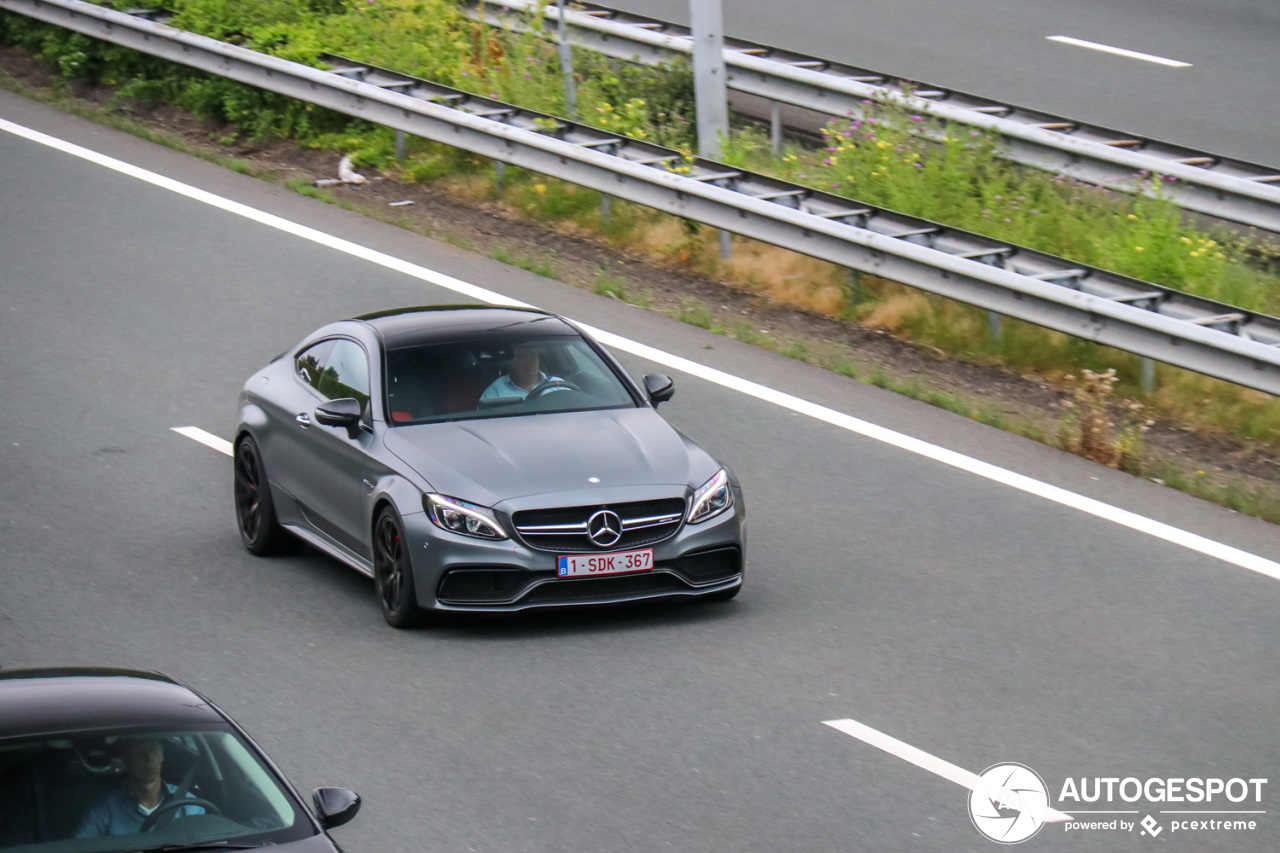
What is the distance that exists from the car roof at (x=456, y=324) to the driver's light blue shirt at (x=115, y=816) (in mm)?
5742

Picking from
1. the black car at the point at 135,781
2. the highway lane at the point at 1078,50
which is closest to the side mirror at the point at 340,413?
the black car at the point at 135,781

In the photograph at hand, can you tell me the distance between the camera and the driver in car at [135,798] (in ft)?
17.0

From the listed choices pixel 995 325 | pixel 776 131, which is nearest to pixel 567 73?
pixel 776 131

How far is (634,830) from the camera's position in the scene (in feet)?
24.1

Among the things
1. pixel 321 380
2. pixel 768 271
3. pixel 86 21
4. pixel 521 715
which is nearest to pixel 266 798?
pixel 521 715

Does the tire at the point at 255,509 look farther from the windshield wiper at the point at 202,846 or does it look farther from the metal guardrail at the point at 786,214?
the windshield wiper at the point at 202,846

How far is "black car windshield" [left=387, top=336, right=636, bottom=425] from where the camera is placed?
10.5 m

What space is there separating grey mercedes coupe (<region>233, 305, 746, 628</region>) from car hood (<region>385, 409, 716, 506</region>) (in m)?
0.01

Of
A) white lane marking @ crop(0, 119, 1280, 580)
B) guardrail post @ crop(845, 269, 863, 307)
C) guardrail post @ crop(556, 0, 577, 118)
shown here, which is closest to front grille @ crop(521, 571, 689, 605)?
white lane marking @ crop(0, 119, 1280, 580)

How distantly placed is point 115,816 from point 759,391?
9096 mm

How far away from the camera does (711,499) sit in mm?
9953

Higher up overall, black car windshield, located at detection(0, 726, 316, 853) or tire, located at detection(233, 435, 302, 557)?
black car windshield, located at detection(0, 726, 316, 853)

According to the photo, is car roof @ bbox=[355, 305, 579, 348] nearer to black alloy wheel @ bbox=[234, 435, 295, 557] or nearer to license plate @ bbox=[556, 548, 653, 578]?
black alloy wheel @ bbox=[234, 435, 295, 557]

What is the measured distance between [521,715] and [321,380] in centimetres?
325
